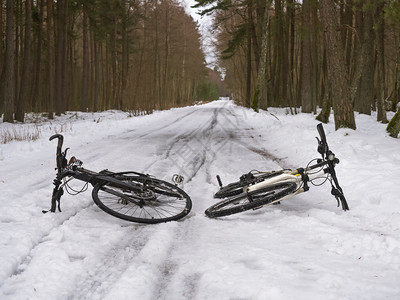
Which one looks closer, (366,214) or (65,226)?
(65,226)

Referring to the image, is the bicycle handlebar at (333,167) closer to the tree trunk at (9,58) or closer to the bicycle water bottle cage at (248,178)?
the bicycle water bottle cage at (248,178)

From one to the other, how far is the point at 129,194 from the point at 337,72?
7.53 m

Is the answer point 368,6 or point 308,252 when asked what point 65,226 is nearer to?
point 308,252

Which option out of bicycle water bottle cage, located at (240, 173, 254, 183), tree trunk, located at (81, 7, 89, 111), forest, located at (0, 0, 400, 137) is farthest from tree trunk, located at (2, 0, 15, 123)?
bicycle water bottle cage, located at (240, 173, 254, 183)

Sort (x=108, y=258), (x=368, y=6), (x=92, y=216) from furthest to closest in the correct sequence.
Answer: (x=368, y=6)
(x=92, y=216)
(x=108, y=258)

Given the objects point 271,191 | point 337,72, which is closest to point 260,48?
point 337,72

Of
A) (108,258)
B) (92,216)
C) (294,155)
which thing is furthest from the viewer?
(294,155)

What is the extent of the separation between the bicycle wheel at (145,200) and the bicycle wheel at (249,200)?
396mm

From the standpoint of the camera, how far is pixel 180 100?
5019 cm

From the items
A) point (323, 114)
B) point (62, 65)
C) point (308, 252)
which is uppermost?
point (62, 65)

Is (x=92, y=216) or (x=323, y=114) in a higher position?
(x=323, y=114)

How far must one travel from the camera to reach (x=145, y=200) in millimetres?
4574

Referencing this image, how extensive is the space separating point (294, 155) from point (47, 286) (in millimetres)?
7194

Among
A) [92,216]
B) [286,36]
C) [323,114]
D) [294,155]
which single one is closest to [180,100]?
Answer: [286,36]
